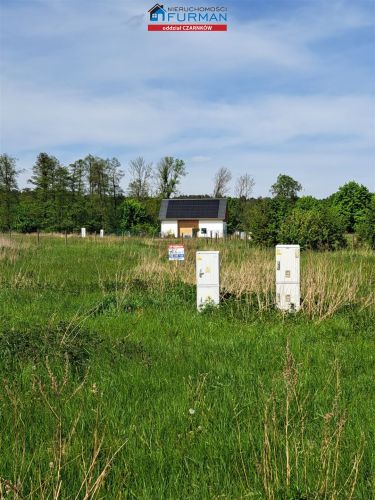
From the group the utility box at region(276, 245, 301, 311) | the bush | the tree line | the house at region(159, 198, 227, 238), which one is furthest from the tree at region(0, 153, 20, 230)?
the utility box at region(276, 245, 301, 311)

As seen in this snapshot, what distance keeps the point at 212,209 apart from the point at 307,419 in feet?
198

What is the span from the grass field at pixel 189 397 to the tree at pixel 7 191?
40.6 m

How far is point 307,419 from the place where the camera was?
12.3 feet

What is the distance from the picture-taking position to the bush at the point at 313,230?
2445 centimetres

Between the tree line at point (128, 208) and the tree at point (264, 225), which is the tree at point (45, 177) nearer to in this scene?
the tree line at point (128, 208)

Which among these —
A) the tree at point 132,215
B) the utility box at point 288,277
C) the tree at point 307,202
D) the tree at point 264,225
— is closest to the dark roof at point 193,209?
the tree at point 132,215

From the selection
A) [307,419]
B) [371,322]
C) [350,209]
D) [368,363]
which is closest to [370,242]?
[371,322]

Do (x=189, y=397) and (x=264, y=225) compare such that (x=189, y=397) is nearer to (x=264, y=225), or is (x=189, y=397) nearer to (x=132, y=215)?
(x=264, y=225)

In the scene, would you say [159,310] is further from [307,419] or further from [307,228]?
[307,228]

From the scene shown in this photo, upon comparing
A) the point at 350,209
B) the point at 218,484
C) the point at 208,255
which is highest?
the point at 350,209

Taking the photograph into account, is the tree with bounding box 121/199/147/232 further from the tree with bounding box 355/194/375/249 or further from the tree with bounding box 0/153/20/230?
the tree with bounding box 355/194/375/249

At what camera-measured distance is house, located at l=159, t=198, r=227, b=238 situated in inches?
2446

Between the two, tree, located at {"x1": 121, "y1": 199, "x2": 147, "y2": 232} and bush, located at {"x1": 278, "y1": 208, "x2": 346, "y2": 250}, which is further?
tree, located at {"x1": 121, "y1": 199, "x2": 147, "y2": 232}

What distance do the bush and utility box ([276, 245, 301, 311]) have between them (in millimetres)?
16274
